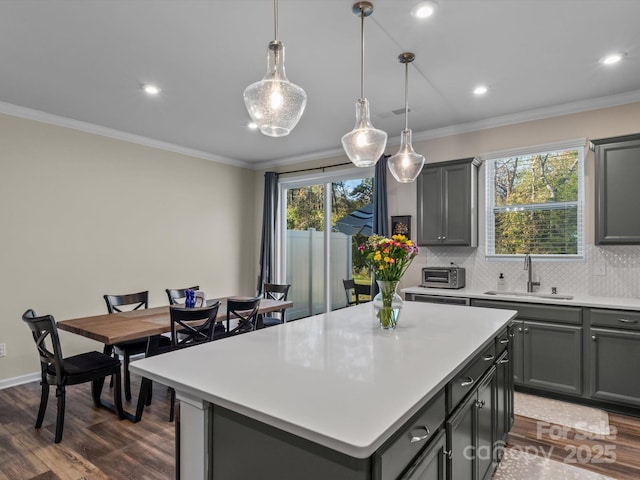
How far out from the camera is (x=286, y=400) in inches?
47.3

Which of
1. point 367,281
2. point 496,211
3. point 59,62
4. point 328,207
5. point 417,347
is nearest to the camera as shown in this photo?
point 417,347

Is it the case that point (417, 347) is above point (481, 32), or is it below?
below

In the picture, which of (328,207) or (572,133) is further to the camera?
(328,207)

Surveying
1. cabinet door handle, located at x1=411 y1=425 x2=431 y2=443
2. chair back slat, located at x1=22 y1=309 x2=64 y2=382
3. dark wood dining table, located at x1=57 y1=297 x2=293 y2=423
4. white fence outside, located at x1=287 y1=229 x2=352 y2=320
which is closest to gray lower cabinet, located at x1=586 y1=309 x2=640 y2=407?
cabinet door handle, located at x1=411 y1=425 x2=431 y2=443

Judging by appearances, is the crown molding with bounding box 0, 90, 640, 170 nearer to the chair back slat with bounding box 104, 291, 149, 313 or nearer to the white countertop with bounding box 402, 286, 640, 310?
the white countertop with bounding box 402, 286, 640, 310

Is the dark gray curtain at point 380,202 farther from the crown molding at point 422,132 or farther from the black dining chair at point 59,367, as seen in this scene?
the black dining chair at point 59,367

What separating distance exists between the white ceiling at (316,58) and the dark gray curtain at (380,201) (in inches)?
26.6

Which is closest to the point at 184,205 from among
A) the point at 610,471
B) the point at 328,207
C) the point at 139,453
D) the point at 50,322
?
the point at 328,207

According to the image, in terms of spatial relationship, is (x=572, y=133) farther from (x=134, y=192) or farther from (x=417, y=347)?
(x=134, y=192)

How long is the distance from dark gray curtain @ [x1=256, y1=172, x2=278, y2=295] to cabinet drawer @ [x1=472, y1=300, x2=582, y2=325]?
11.5 feet

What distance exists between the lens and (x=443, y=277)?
4.31 metres

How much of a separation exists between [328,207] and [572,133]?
3233 millimetres

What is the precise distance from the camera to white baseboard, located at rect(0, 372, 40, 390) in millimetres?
3842

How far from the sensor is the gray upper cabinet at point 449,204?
4234mm
